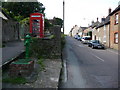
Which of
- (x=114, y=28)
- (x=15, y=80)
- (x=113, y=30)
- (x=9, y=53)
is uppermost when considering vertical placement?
(x=114, y=28)

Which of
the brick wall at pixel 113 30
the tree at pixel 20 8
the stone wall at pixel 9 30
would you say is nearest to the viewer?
the stone wall at pixel 9 30

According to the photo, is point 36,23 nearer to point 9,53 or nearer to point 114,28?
point 9,53

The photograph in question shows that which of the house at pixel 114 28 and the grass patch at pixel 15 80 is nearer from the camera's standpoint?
the grass patch at pixel 15 80

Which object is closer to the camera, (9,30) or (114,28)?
(9,30)

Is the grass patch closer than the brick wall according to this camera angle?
Yes

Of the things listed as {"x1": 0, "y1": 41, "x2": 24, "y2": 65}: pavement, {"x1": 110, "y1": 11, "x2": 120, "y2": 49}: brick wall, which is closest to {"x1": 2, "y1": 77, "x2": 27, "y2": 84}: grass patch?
{"x1": 0, "y1": 41, "x2": 24, "y2": 65}: pavement

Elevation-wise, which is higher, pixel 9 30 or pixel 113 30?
pixel 113 30

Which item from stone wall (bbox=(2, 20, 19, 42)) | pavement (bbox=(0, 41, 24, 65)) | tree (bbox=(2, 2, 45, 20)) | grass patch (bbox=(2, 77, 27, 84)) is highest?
tree (bbox=(2, 2, 45, 20))

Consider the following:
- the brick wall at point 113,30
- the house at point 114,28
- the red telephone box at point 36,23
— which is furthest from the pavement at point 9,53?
the brick wall at point 113,30

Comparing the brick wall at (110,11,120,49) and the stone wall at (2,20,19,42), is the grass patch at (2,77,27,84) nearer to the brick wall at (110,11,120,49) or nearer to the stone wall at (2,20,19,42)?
the stone wall at (2,20,19,42)

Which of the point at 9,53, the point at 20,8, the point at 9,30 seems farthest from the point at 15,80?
the point at 20,8

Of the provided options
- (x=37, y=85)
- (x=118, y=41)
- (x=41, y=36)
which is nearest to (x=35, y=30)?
(x=41, y=36)

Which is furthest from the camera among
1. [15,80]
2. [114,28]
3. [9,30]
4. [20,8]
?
[20,8]

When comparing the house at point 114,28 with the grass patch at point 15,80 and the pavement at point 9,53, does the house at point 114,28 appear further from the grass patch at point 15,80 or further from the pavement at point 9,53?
the grass patch at point 15,80
